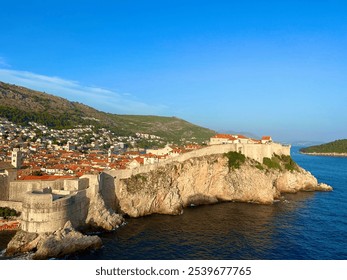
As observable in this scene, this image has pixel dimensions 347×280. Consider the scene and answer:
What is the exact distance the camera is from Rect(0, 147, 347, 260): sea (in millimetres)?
25422

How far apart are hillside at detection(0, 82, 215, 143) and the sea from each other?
75.0m

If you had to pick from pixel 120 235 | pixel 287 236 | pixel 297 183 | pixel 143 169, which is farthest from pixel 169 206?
pixel 297 183

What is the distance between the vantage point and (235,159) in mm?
52031

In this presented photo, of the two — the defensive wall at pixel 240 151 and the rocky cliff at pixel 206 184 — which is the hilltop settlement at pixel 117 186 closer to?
the rocky cliff at pixel 206 184

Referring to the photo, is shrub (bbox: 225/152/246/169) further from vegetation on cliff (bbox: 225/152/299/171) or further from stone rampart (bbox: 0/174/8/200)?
stone rampart (bbox: 0/174/8/200)

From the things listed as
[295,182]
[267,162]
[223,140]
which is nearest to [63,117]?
[223,140]

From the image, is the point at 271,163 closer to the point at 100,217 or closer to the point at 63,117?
the point at 100,217

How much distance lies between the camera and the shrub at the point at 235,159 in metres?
50.7

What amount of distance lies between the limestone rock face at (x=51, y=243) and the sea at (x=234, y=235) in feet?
2.78

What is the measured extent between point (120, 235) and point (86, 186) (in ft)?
22.1

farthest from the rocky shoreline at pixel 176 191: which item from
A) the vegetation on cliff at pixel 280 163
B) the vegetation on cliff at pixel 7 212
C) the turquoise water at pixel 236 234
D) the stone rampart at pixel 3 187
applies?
the stone rampart at pixel 3 187

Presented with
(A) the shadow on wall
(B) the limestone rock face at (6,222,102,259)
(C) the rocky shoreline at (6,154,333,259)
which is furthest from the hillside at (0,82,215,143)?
(B) the limestone rock face at (6,222,102,259)
